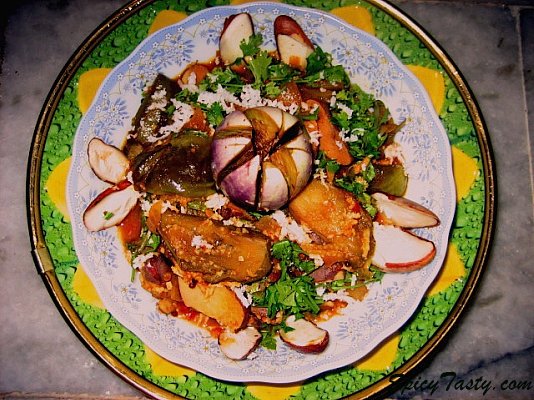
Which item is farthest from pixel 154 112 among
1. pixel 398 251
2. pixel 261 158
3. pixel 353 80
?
pixel 398 251

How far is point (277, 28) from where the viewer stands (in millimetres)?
1864

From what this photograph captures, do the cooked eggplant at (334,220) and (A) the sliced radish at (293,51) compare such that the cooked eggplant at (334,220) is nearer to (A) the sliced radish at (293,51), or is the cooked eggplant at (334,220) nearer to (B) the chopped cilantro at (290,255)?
(B) the chopped cilantro at (290,255)

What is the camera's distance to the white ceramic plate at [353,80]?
5.72ft

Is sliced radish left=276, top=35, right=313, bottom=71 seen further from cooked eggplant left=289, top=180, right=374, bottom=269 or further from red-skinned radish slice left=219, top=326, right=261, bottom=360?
red-skinned radish slice left=219, top=326, right=261, bottom=360

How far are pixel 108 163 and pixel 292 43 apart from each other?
779 millimetres

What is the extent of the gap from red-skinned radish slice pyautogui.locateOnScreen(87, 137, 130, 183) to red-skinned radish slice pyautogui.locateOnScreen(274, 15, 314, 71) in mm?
686

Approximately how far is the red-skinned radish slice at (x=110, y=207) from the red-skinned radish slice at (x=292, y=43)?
725 mm

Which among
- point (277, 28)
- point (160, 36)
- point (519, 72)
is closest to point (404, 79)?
point (277, 28)

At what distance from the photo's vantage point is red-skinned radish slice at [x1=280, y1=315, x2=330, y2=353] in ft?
5.58

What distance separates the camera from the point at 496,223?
2074mm

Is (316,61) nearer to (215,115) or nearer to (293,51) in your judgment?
(293,51)

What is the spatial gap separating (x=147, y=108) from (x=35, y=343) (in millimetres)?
1038

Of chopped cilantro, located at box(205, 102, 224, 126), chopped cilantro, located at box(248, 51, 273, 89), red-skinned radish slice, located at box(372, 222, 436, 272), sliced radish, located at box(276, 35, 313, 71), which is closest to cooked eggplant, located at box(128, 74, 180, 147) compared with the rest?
chopped cilantro, located at box(205, 102, 224, 126)

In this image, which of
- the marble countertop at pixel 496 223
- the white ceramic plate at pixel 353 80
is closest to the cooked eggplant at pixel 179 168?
the white ceramic plate at pixel 353 80
